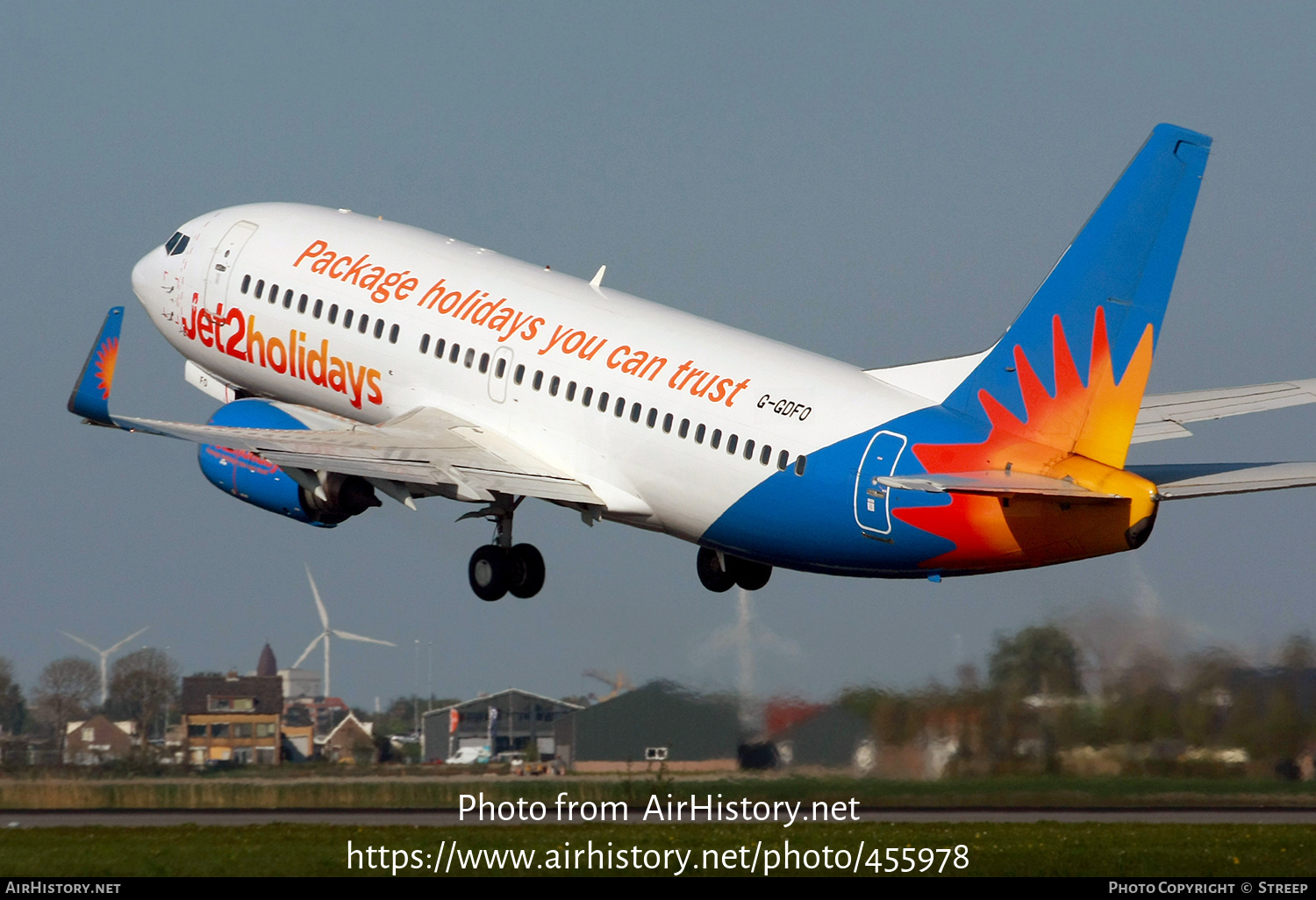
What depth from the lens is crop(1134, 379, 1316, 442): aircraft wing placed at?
1577 inches

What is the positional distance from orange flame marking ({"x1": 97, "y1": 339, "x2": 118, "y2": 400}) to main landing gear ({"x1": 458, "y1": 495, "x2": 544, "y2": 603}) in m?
7.28

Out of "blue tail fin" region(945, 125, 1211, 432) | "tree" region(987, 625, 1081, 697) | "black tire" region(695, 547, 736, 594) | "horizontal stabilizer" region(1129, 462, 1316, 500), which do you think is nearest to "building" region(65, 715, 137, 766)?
"black tire" region(695, 547, 736, 594)

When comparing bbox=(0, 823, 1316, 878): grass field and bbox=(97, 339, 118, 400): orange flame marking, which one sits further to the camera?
bbox=(97, 339, 118, 400): orange flame marking

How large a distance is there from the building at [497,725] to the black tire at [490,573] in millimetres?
3332

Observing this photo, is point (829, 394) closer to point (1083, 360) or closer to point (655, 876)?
point (1083, 360)

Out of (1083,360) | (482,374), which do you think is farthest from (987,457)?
(482,374)

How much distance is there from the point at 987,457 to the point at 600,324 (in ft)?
30.4

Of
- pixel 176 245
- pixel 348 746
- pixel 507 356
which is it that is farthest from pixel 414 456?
pixel 176 245

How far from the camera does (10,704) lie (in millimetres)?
49656

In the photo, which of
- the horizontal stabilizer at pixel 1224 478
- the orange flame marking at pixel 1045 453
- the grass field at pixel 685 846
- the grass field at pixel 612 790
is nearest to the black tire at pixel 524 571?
the grass field at pixel 612 790

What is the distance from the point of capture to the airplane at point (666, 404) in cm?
3597

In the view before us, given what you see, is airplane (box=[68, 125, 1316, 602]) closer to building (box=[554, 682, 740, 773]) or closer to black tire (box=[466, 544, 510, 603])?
black tire (box=[466, 544, 510, 603])

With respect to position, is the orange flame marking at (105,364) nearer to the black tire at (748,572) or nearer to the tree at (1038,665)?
the black tire at (748,572)

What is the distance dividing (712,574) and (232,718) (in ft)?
37.2
